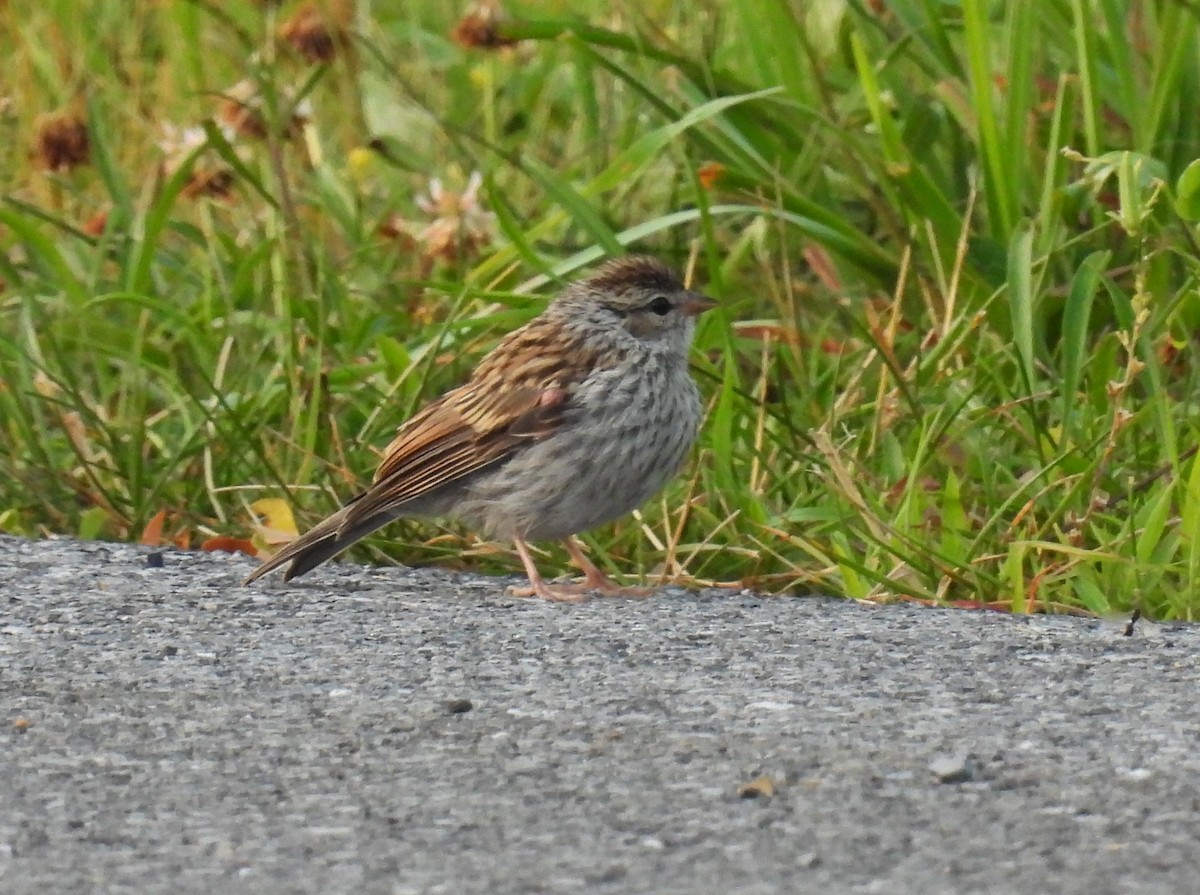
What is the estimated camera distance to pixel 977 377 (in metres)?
6.35

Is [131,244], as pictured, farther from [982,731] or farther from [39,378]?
[982,731]

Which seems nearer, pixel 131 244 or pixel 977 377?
pixel 977 377

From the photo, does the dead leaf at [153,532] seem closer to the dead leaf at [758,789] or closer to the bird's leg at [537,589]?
the bird's leg at [537,589]

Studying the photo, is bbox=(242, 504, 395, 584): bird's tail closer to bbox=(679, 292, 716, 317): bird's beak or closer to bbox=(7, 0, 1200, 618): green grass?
bbox=(7, 0, 1200, 618): green grass

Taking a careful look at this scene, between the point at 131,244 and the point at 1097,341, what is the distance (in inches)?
125

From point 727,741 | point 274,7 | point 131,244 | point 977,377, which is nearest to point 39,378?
point 131,244

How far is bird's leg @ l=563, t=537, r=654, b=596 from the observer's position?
5.47 meters

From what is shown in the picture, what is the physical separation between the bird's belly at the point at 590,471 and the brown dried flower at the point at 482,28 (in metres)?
2.25

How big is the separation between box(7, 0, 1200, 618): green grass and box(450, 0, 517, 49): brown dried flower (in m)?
0.41

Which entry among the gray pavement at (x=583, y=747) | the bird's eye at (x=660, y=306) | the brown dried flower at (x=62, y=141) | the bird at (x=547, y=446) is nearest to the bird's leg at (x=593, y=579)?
the bird at (x=547, y=446)

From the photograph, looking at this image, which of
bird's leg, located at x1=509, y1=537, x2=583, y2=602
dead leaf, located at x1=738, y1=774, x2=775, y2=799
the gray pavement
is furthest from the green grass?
dead leaf, located at x1=738, y1=774, x2=775, y2=799

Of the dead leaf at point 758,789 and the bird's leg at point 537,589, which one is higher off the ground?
the dead leaf at point 758,789

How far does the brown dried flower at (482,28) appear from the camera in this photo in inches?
304

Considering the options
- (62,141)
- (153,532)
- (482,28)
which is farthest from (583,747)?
(62,141)
